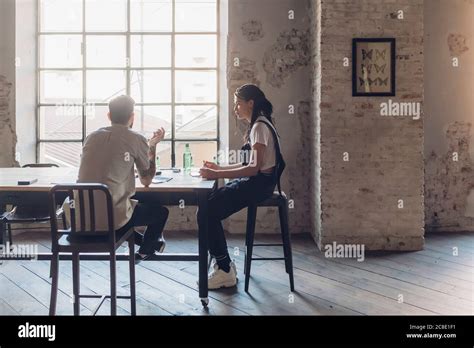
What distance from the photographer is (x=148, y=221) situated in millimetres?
3020

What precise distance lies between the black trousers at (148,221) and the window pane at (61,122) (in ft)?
8.68

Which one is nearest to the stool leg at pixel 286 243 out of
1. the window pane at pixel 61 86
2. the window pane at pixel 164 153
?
the window pane at pixel 164 153

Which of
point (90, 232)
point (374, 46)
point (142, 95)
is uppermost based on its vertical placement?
point (374, 46)

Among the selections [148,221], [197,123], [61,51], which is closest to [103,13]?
[61,51]

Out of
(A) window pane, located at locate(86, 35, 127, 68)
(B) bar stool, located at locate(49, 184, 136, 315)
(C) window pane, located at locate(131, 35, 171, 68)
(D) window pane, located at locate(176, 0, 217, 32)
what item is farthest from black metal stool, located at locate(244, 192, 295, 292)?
(A) window pane, located at locate(86, 35, 127, 68)

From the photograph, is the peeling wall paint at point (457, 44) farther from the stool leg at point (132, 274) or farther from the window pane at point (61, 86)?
the window pane at point (61, 86)

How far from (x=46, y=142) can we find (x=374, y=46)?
3.84 metres

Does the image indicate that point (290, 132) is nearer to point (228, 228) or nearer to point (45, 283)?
point (228, 228)

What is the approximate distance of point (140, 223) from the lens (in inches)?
118

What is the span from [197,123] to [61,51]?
1818mm

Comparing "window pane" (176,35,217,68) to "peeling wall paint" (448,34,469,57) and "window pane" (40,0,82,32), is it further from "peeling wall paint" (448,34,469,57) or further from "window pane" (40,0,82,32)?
"peeling wall paint" (448,34,469,57)

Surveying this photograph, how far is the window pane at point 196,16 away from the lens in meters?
5.38

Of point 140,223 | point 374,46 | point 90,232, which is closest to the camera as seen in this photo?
point 90,232
